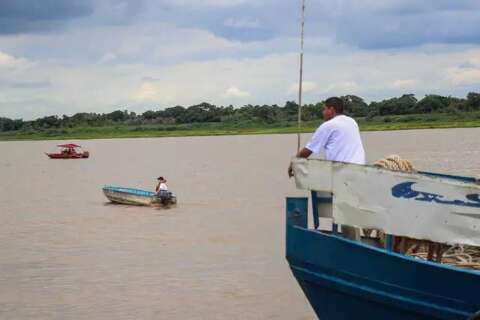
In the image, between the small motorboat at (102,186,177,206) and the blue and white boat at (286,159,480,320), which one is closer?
the blue and white boat at (286,159,480,320)

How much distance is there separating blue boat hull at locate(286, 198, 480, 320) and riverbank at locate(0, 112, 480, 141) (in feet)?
261

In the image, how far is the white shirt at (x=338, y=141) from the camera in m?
8.76

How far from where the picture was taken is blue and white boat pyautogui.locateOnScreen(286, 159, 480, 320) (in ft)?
25.8

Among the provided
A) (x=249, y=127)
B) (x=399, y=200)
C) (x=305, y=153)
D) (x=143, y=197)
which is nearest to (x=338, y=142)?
(x=305, y=153)

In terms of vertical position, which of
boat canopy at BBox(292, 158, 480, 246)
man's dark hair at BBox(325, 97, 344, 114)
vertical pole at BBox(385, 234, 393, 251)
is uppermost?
man's dark hair at BBox(325, 97, 344, 114)

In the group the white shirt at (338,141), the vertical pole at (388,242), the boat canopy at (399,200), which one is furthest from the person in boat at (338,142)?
the vertical pole at (388,242)

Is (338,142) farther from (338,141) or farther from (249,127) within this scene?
(249,127)

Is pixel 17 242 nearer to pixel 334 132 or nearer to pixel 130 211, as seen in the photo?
pixel 130 211

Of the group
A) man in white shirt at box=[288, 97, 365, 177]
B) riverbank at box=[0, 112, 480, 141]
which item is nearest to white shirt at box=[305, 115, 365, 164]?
man in white shirt at box=[288, 97, 365, 177]

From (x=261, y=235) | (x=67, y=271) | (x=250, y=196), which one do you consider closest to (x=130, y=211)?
(x=250, y=196)

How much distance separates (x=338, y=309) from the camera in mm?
8891

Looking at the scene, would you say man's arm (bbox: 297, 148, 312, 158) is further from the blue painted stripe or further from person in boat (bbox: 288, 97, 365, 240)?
the blue painted stripe

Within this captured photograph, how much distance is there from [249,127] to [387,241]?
111 meters

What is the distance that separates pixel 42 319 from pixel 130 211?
16.3 meters
